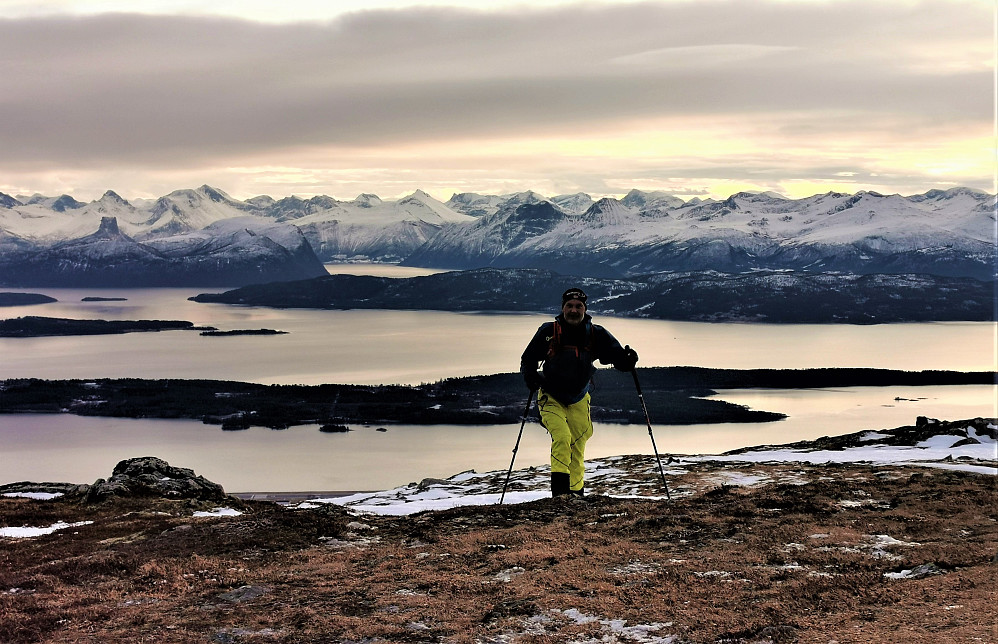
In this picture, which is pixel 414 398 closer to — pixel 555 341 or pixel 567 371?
pixel 555 341

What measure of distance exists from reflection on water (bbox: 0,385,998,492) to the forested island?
472cm

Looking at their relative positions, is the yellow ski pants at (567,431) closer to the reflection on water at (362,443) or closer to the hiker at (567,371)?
the hiker at (567,371)

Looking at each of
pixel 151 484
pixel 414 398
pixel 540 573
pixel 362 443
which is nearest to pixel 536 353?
pixel 540 573

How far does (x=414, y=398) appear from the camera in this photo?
14525 cm

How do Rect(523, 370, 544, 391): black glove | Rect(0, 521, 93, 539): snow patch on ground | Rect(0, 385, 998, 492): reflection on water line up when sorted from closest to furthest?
A: Rect(0, 521, 93, 539): snow patch on ground
Rect(523, 370, 544, 391): black glove
Rect(0, 385, 998, 492): reflection on water

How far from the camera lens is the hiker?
15625 millimetres

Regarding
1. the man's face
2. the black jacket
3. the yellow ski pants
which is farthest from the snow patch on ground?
the man's face

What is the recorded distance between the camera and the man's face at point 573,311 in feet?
51.1

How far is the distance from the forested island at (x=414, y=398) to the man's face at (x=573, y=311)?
110 metres

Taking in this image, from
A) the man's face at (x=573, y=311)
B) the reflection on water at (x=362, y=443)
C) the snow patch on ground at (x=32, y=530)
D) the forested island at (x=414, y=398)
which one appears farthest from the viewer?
the forested island at (x=414, y=398)

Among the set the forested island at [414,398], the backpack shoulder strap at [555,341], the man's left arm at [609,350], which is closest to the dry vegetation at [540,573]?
the man's left arm at [609,350]

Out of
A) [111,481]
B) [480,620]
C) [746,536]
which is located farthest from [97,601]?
[111,481]

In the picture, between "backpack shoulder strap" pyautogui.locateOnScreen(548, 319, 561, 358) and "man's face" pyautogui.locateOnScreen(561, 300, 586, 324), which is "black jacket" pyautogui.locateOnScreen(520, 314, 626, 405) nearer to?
"backpack shoulder strap" pyautogui.locateOnScreen(548, 319, 561, 358)

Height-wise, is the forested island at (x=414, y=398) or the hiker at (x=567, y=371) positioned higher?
the hiker at (x=567, y=371)
